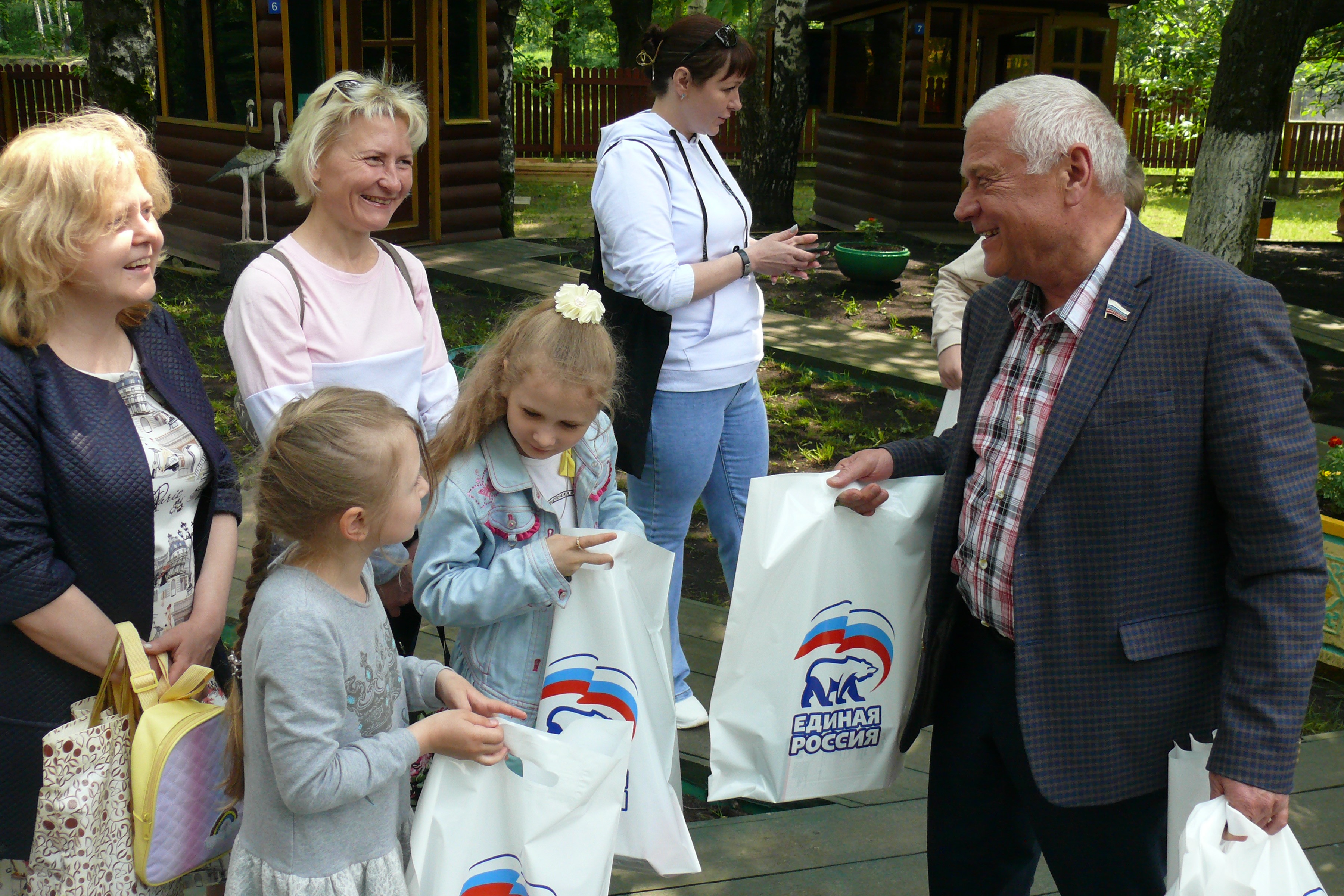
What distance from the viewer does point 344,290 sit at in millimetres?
2574

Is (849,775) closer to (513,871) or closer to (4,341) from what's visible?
(513,871)

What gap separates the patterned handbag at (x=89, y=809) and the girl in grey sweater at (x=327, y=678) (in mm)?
196

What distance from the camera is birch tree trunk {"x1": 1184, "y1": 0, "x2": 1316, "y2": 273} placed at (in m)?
6.93

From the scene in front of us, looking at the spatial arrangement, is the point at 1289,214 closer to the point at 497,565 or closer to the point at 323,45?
the point at 323,45

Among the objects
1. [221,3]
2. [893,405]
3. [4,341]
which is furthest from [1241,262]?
[221,3]

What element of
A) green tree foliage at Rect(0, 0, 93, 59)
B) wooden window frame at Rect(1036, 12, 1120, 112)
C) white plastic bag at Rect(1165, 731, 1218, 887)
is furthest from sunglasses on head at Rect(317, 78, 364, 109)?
green tree foliage at Rect(0, 0, 93, 59)

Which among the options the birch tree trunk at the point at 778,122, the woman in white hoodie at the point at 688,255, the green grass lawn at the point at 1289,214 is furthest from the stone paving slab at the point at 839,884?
the green grass lawn at the point at 1289,214

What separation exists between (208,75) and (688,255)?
9695mm

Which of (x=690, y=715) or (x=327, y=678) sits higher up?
(x=327, y=678)

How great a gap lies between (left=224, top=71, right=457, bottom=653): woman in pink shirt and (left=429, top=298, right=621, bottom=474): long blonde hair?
0.33m

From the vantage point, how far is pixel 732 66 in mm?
3045

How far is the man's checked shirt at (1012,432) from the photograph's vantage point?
1.92 meters

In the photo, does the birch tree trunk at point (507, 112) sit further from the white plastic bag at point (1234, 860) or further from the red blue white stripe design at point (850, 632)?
the white plastic bag at point (1234, 860)

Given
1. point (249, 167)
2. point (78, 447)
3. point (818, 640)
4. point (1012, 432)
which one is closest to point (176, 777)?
point (78, 447)
